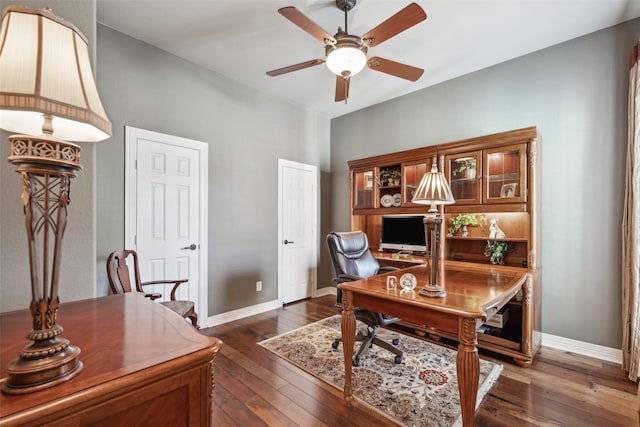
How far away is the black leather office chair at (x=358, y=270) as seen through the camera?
249 cm

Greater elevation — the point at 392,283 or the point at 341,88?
the point at 341,88

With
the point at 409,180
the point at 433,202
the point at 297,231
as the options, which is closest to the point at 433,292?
the point at 433,202

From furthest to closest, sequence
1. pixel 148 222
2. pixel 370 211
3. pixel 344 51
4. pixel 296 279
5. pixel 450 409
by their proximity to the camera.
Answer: pixel 296 279
pixel 370 211
pixel 148 222
pixel 344 51
pixel 450 409

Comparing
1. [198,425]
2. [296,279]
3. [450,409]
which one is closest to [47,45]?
[198,425]

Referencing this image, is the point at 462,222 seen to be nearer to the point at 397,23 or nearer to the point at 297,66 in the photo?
the point at 397,23

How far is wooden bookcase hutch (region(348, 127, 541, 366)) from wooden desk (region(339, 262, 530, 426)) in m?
0.59

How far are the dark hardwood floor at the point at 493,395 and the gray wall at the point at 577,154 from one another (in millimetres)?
518

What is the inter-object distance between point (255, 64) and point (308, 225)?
8.03 feet

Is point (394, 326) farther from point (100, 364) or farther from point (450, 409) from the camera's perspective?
point (100, 364)

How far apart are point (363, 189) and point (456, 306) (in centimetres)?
282

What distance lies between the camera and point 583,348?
Result: 2.73 meters

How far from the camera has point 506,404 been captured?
1990 millimetres

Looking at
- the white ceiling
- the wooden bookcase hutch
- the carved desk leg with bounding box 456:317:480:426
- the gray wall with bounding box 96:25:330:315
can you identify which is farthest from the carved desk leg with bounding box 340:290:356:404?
the white ceiling

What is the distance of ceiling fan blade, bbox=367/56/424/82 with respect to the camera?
230 cm
